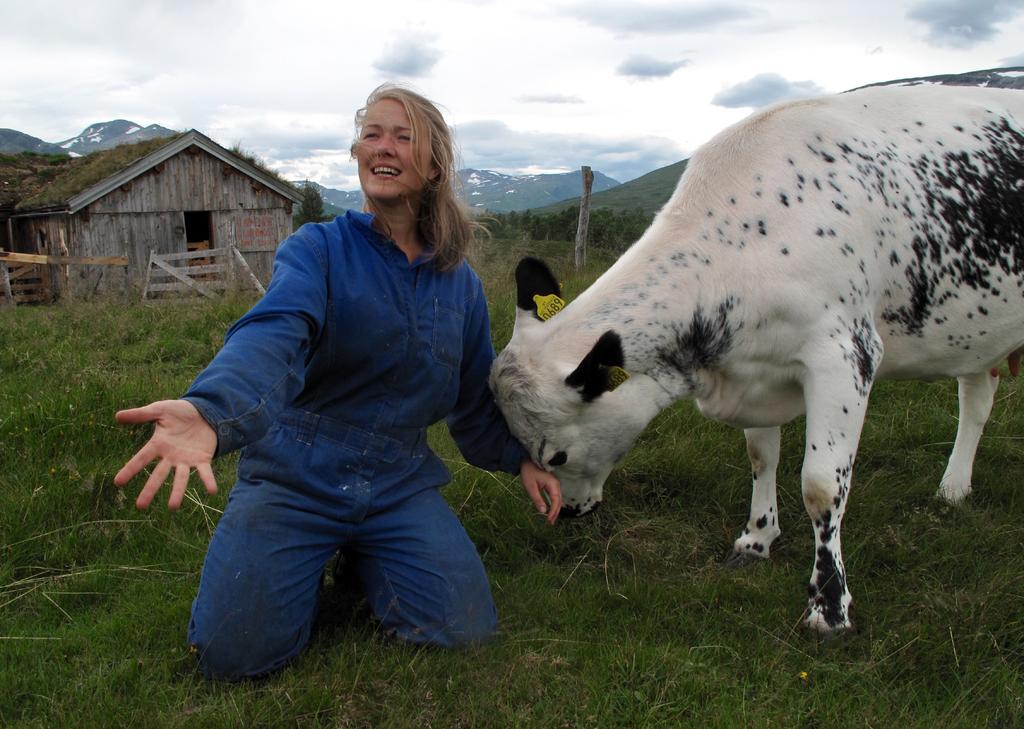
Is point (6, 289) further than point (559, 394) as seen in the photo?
Yes

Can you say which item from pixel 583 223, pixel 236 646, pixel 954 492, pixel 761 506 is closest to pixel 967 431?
pixel 954 492

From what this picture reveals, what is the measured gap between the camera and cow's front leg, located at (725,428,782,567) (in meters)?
4.18

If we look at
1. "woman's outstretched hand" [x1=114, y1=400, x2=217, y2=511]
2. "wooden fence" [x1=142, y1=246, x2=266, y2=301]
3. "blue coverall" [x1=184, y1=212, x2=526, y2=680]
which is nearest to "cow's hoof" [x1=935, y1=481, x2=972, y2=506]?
"blue coverall" [x1=184, y1=212, x2=526, y2=680]

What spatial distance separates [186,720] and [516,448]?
1.71 m

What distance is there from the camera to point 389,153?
3240mm

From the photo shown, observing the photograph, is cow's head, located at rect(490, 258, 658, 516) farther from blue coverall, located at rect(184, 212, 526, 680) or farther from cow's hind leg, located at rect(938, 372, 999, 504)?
cow's hind leg, located at rect(938, 372, 999, 504)

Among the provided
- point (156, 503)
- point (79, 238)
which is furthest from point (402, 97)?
point (79, 238)

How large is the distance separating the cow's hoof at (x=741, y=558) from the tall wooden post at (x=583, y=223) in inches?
408

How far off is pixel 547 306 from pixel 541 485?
0.82m

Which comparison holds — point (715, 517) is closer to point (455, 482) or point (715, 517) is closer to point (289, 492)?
point (455, 482)

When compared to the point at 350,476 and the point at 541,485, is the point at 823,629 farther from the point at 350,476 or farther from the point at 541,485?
the point at 350,476

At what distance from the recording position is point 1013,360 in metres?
4.86

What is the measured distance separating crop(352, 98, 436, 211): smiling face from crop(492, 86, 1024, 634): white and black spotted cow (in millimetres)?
724

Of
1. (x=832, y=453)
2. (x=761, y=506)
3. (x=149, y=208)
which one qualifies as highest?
(x=149, y=208)
